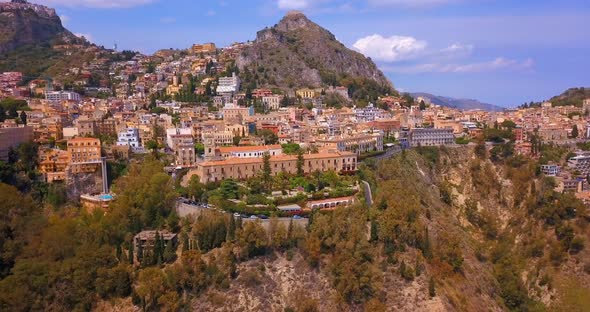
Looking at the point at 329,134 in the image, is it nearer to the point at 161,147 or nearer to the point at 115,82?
the point at 161,147

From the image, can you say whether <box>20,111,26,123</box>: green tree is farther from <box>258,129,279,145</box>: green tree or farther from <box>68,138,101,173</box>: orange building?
<box>258,129,279,145</box>: green tree

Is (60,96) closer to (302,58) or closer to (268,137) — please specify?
(268,137)

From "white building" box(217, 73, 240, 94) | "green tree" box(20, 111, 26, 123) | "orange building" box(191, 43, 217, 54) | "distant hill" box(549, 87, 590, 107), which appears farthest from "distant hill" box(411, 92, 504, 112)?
"green tree" box(20, 111, 26, 123)

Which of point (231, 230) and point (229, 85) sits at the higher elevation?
point (229, 85)

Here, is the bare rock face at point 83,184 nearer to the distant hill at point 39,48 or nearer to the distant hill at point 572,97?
the distant hill at point 39,48

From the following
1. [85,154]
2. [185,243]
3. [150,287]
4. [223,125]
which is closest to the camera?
[150,287]

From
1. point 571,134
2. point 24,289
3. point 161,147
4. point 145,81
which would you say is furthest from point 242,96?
point 24,289

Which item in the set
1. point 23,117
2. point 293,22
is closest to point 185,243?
point 23,117

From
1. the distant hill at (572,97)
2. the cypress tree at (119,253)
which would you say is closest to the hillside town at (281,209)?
the cypress tree at (119,253)
